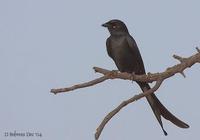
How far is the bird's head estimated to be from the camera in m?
2.62

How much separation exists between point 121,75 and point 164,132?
410 mm

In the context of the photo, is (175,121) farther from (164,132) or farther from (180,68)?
(180,68)

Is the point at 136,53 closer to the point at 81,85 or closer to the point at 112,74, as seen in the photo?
the point at 112,74

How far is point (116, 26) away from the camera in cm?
262

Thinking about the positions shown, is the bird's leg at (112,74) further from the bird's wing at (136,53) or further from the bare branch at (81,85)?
the bird's wing at (136,53)

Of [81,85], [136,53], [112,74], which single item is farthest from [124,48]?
[81,85]

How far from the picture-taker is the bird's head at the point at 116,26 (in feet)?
8.59

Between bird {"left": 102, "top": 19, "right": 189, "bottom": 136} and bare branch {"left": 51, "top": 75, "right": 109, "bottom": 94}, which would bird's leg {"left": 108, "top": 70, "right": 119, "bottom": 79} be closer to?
bare branch {"left": 51, "top": 75, "right": 109, "bottom": 94}

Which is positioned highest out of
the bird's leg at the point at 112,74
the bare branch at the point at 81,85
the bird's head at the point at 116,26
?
the bird's head at the point at 116,26

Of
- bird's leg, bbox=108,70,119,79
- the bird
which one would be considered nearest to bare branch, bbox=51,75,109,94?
bird's leg, bbox=108,70,119,79

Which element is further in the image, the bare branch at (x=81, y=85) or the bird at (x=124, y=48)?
the bird at (x=124, y=48)

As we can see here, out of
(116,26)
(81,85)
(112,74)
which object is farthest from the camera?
(116,26)

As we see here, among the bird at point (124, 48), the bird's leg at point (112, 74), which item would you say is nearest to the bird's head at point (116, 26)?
the bird at point (124, 48)

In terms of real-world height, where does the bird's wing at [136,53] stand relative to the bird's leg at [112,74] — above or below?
above
